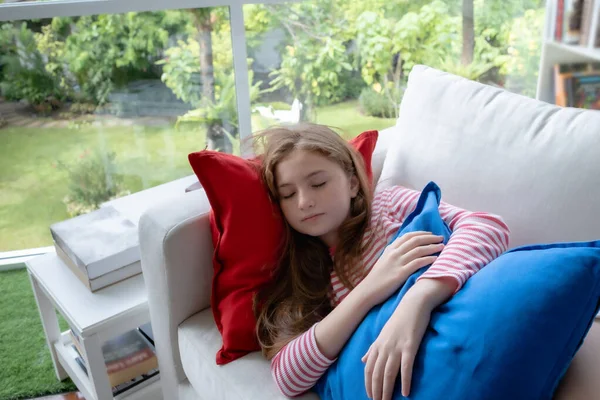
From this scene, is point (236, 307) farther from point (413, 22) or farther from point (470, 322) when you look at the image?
point (413, 22)

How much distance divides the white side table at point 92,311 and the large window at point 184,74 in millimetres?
829

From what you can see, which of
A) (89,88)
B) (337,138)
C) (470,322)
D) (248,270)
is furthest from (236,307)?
(89,88)

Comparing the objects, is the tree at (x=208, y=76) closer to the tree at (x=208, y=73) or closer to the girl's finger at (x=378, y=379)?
the tree at (x=208, y=73)

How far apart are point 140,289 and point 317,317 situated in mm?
548

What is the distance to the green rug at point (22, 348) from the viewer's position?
1.84 meters

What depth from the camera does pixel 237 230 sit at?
130 cm

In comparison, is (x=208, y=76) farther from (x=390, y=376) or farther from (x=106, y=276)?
(x=390, y=376)

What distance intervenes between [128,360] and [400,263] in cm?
92

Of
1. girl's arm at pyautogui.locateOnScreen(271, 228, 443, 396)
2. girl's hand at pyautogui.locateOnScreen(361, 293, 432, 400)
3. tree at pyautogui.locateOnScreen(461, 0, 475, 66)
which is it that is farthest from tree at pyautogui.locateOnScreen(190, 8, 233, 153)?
girl's hand at pyautogui.locateOnScreen(361, 293, 432, 400)

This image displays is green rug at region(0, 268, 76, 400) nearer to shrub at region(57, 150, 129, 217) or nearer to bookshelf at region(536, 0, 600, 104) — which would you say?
shrub at region(57, 150, 129, 217)

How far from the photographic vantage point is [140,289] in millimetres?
1551

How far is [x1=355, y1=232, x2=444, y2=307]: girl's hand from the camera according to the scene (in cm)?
106

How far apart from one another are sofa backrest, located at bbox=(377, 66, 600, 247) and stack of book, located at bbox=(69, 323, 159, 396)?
797mm

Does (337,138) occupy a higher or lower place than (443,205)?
higher
